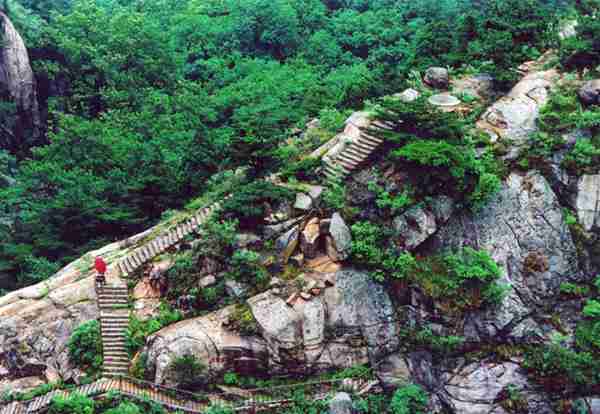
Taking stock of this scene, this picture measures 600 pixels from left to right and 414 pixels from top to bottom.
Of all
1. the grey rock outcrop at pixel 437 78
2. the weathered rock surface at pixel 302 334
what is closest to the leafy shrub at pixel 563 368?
the weathered rock surface at pixel 302 334

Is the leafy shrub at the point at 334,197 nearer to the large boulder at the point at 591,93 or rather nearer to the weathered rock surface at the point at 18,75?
the large boulder at the point at 591,93

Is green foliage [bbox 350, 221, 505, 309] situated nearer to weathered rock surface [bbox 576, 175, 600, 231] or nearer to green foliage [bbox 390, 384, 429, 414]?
green foliage [bbox 390, 384, 429, 414]

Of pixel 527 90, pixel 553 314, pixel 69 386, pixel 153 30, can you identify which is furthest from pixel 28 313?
pixel 153 30

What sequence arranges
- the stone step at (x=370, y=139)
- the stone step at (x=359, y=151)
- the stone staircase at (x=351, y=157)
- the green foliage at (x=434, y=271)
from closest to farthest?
the green foliage at (x=434, y=271), the stone staircase at (x=351, y=157), the stone step at (x=359, y=151), the stone step at (x=370, y=139)

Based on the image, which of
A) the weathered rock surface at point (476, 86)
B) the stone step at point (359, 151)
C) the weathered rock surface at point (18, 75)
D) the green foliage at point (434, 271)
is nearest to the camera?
the green foliage at point (434, 271)

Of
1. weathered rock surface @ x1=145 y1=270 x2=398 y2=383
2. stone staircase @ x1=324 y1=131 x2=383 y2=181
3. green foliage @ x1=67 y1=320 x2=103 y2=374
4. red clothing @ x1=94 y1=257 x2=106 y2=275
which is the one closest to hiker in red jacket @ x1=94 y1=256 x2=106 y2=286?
red clothing @ x1=94 y1=257 x2=106 y2=275

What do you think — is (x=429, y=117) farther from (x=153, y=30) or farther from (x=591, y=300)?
(x=153, y=30)

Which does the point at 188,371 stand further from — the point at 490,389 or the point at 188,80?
the point at 188,80
